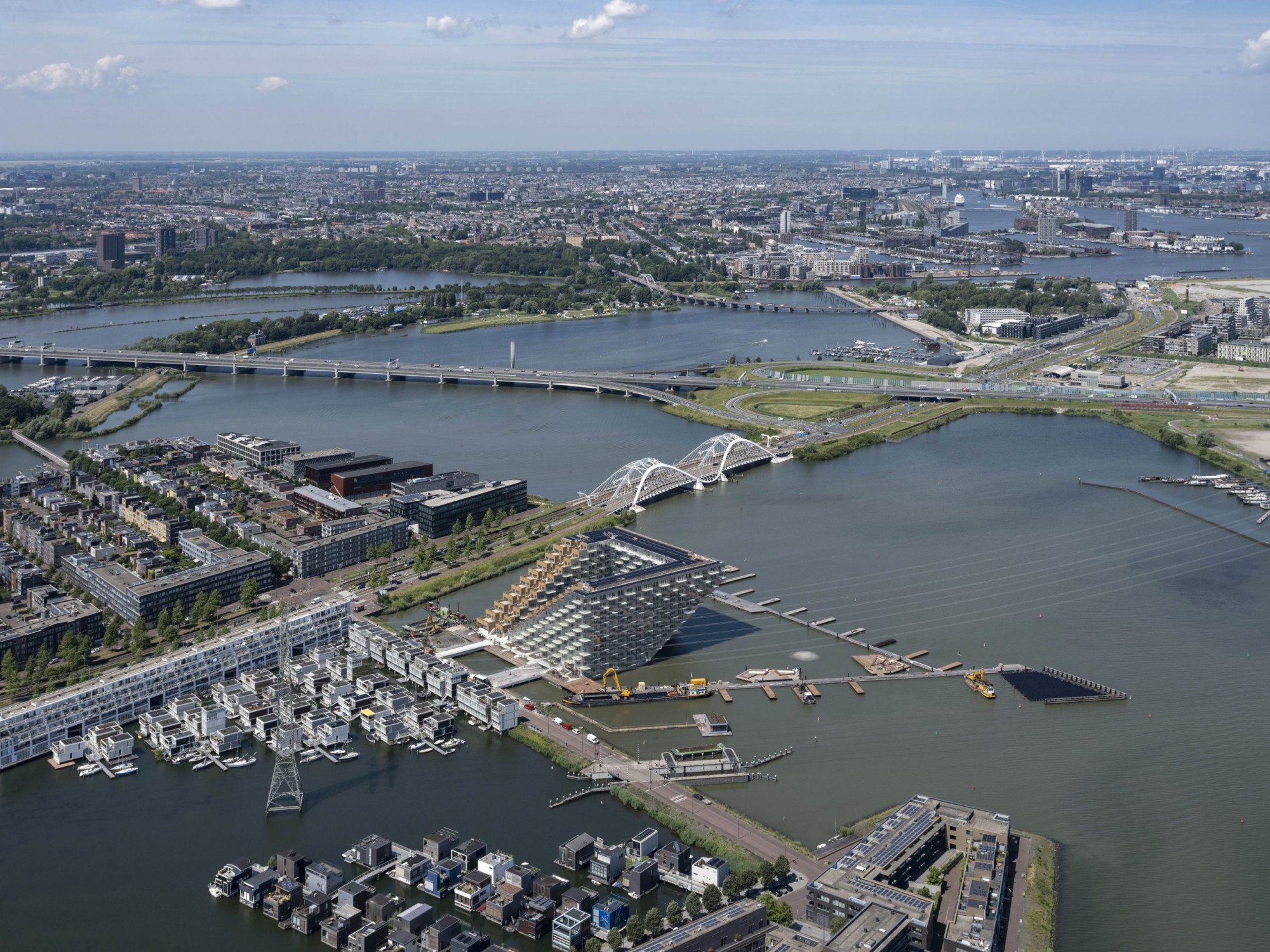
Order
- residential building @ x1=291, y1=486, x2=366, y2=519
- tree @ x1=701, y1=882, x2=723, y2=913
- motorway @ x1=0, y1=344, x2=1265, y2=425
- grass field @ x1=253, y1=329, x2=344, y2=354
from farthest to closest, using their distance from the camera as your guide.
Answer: grass field @ x1=253, y1=329, x2=344, y2=354, motorway @ x1=0, y1=344, x2=1265, y2=425, residential building @ x1=291, y1=486, x2=366, y2=519, tree @ x1=701, y1=882, x2=723, y2=913

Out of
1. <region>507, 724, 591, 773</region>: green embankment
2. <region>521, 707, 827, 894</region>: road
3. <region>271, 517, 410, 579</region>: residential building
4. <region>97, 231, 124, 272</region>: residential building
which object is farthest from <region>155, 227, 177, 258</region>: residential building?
<region>521, 707, 827, 894</region>: road

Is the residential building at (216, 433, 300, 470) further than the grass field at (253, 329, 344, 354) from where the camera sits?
No

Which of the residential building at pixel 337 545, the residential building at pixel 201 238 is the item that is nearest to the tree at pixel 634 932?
the residential building at pixel 337 545

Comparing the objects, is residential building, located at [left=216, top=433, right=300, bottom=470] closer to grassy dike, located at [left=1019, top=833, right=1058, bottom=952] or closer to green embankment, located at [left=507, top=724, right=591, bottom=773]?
green embankment, located at [left=507, top=724, right=591, bottom=773]

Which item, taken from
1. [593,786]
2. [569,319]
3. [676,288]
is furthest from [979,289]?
[593,786]

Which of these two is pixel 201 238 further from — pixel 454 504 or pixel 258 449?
pixel 454 504

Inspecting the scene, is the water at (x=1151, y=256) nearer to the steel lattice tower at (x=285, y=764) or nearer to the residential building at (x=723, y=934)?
the steel lattice tower at (x=285, y=764)

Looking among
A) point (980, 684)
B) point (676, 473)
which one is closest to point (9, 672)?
point (980, 684)
